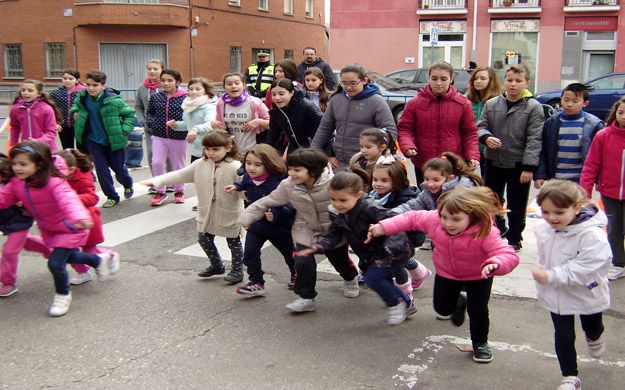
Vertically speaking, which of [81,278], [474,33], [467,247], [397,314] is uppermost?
[474,33]

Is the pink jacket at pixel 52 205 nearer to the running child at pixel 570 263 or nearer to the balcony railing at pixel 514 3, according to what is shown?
the running child at pixel 570 263

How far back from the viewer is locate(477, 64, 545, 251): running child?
19.9ft

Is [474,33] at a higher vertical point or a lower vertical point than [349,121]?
higher

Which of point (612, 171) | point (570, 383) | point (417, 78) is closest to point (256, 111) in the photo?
point (612, 171)

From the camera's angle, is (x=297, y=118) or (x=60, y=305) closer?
(x=60, y=305)

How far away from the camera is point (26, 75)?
32.3 metres

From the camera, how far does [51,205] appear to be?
497 centimetres

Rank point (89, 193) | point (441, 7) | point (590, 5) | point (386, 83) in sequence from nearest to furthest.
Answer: point (89, 193) < point (386, 83) < point (590, 5) < point (441, 7)

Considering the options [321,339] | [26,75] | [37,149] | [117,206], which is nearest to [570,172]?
[321,339]

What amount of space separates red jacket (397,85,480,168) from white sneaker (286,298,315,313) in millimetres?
1990

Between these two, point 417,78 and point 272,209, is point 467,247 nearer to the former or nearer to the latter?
point 272,209

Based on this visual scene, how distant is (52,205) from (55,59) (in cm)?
2921

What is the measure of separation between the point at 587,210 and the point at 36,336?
140 inches

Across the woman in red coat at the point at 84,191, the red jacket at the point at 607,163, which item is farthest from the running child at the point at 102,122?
the red jacket at the point at 607,163
